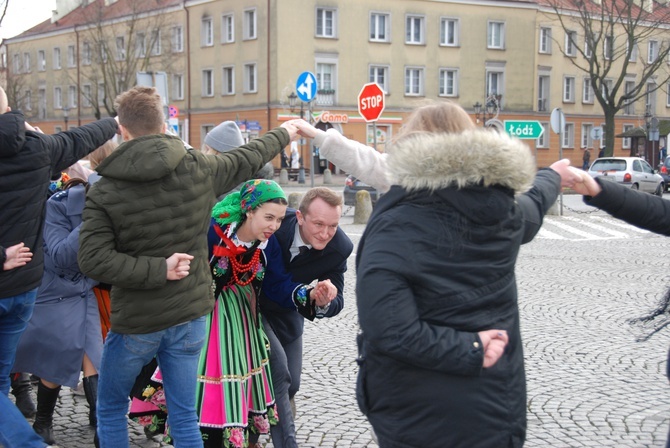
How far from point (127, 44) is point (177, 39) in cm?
663

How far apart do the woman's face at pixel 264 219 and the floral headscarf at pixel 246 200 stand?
3cm

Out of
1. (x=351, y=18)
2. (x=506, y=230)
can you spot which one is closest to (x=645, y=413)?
(x=506, y=230)

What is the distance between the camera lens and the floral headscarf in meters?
4.03

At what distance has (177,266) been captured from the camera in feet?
11.3

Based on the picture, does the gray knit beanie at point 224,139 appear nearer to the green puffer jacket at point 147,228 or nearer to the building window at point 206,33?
the green puffer jacket at point 147,228

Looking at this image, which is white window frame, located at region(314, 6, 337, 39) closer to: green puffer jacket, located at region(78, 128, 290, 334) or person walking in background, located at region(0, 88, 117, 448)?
person walking in background, located at region(0, 88, 117, 448)

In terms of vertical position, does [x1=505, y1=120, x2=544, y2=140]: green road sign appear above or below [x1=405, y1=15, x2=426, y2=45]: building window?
below

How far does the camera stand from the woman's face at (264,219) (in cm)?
400

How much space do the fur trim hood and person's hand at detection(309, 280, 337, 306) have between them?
1.61 meters

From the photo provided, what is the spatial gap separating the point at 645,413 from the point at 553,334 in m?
2.37

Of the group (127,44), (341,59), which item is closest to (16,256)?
(127,44)

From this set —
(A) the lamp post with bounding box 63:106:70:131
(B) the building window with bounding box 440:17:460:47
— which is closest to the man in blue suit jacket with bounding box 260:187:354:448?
(B) the building window with bounding box 440:17:460:47

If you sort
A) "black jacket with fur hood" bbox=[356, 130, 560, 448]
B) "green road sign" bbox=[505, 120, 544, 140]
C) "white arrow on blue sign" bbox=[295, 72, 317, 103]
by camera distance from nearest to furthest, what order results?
1. "black jacket with fur hood" bbox=[356, 130, 560, 448]
2. "white arrow on blue sign" bbox=[295, 72, 317, 103]
3. "green road sign" bbox=[505, 120, 544, 140]

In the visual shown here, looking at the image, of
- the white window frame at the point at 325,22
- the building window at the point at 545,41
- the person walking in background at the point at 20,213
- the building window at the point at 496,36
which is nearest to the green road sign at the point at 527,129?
the person walking in background at the point at 20,213
